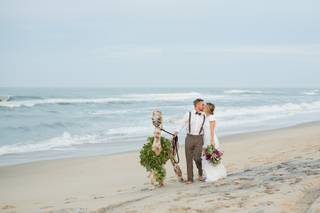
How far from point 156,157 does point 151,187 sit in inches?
26.3

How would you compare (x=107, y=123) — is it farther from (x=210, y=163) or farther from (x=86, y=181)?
(x=210, y=163)

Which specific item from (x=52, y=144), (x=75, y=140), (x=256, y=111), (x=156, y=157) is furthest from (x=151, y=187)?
(x=256, y=111)

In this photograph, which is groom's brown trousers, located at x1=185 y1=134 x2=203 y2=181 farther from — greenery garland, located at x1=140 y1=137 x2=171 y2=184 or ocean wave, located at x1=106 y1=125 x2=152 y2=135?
ocean wave, located at x1=106 y1=125 x2=152 y2=135

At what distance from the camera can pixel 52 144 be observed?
18.5m

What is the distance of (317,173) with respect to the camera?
8.31 m

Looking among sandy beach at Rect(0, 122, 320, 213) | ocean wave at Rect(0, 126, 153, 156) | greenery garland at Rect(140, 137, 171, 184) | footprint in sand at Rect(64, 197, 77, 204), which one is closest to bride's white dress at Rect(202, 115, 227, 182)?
sandy beach at Rect(0, 122, 320, 213)

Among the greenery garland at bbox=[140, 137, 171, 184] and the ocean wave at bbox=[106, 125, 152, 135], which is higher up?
the greenery garland at bbox=[140, 137, 171, 184]

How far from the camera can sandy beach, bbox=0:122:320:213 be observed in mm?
6812

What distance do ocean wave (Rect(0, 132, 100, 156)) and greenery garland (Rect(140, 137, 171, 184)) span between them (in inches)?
336

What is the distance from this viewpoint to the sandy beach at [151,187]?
22.4 ft

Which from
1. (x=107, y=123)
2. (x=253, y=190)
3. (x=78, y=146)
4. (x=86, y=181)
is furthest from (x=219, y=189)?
(x=107, y=123)

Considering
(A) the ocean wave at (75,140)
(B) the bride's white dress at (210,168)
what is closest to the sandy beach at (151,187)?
(B) the bride's white dress at (210,168)

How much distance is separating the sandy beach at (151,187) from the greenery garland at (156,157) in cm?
31

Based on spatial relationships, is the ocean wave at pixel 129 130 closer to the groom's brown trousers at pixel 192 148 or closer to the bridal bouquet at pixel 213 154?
the groom's brown trousers at pixel 192 148
